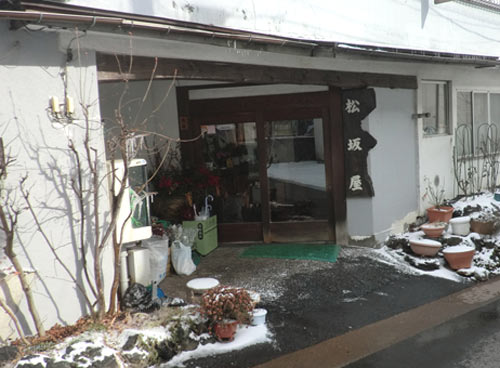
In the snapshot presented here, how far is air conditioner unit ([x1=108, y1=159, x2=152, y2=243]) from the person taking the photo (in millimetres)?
5961

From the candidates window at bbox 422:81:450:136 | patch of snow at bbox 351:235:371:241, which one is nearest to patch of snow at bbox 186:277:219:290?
patch of snow at bbox 351:235:371:241

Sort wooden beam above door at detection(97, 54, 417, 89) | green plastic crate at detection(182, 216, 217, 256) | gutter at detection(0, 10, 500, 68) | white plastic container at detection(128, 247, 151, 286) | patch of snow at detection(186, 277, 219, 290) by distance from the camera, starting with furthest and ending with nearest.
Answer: green plastic crate at detection(182, 216, 217, 256), white plastic container at detection(128, 247, 151, 286), patch of snow at detection(186, 277, 219, 290), wooden beam above door at detection(97, 54, 417, 89), gutter at detection(0, 10, 500, 68)

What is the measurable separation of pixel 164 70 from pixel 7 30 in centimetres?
187

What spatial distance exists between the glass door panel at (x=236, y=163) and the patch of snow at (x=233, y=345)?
3739mm

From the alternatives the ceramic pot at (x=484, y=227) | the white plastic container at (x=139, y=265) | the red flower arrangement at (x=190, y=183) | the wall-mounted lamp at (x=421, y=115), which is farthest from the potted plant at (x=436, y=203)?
the white plastic container at (x=139, y=265)

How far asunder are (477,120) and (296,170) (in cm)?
552

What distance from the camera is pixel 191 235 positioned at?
7980 mm

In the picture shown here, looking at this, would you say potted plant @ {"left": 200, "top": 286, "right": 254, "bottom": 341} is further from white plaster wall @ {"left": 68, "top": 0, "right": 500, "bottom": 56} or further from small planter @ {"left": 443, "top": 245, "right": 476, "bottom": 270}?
small planter @ {"left": 443, "top": 245, "right": 476, "bottom": 270}

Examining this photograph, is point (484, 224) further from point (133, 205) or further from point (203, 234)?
point (133, 205)

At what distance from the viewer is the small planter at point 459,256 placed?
312 inches

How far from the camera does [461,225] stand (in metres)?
9.13

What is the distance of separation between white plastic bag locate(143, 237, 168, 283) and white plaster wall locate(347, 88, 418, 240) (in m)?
3.71

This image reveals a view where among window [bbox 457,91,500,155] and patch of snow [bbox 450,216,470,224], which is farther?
window [bbox 457,91,500,155]

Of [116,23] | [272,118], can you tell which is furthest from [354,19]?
[116,23]
